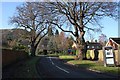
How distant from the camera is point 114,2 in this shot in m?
44.0

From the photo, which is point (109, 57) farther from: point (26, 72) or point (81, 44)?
point (81, 44)

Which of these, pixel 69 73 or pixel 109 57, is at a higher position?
pixel 109 57

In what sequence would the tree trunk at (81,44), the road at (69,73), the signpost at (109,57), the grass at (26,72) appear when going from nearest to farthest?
1. the grass at (26,72)
2. the road at (69,73)
3. the signpost at (109,57)
4. the tree trunk at (81,44)

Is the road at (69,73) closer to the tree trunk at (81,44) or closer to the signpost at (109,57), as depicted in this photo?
the signpost at (109,57)

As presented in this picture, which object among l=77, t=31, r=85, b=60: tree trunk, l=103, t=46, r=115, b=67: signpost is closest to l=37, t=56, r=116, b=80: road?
l=103, t=46, r=115, b=67: signpost

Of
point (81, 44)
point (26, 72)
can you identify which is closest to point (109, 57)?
point (26, 72)

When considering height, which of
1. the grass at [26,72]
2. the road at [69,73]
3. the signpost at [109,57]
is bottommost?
the road at [69,73]

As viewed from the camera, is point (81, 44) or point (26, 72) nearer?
point (26, 72)

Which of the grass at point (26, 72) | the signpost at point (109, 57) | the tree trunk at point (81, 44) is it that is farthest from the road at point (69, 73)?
the tree trunk at point (81, 44)

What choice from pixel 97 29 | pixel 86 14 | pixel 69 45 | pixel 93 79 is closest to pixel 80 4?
pixel 86 14

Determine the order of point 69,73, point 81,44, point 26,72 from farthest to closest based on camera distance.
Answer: point 81,44
point 69,73
point 26,72

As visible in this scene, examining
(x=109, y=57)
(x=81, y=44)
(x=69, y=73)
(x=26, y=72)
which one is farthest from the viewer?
(x=81, y=44)

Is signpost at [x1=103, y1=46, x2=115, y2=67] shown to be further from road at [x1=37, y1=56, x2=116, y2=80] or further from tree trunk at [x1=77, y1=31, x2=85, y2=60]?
tree trunk at [x1=77, y1=31, x2=85, y2=60]

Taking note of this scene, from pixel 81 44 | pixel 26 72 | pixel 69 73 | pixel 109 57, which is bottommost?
pixel 69 73
